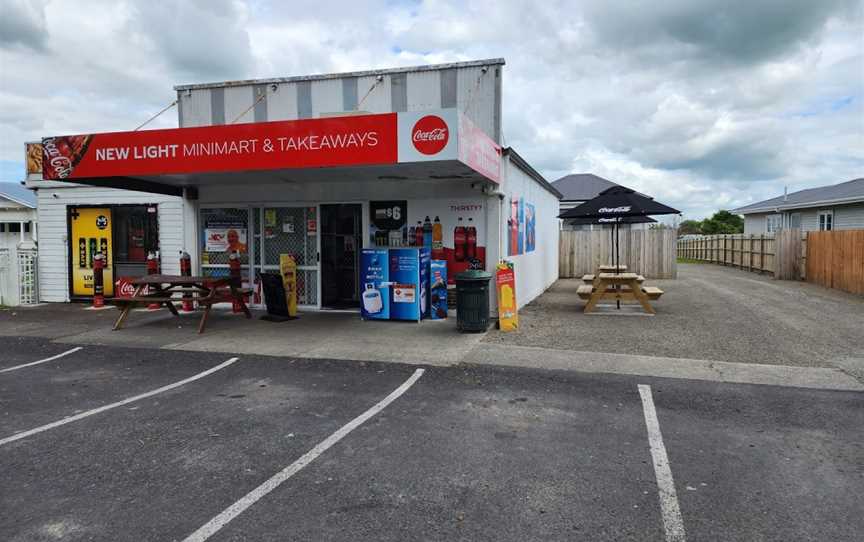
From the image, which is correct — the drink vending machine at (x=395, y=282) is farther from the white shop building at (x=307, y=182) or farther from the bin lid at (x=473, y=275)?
the bin lid at (x=473, y=275)

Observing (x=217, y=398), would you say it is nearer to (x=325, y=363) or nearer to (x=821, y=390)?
(x=325, y=363)

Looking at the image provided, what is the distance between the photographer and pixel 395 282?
32.2 ft

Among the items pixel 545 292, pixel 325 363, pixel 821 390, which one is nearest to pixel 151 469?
pixel 325 363

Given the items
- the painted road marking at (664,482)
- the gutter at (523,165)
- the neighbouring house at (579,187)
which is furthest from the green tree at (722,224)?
the painted road marking at (664,482)

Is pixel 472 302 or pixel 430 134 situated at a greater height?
pixel 430 134

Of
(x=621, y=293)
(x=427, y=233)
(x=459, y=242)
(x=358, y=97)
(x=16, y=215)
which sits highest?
(x=358, y=97)

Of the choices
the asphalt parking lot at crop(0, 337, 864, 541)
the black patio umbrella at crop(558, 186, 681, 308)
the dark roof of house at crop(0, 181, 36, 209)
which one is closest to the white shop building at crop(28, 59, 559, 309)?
the black patio umbrella at crop(558, 186, 681, 308)

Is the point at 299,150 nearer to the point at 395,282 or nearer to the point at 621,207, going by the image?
the point at 395,282

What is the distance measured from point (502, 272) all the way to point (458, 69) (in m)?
4.38

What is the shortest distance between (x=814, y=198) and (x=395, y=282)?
26404mm

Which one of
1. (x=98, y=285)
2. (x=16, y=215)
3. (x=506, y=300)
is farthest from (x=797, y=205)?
(x=16, y=215)

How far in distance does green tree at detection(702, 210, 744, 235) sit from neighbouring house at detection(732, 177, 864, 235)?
1886 centimetres

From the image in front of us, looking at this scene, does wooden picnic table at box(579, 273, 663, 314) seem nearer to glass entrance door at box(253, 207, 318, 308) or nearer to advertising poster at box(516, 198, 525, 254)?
advertising poster at box(516, 198, 525, 254)

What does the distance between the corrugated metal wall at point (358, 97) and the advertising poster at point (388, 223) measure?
88.1 inches
